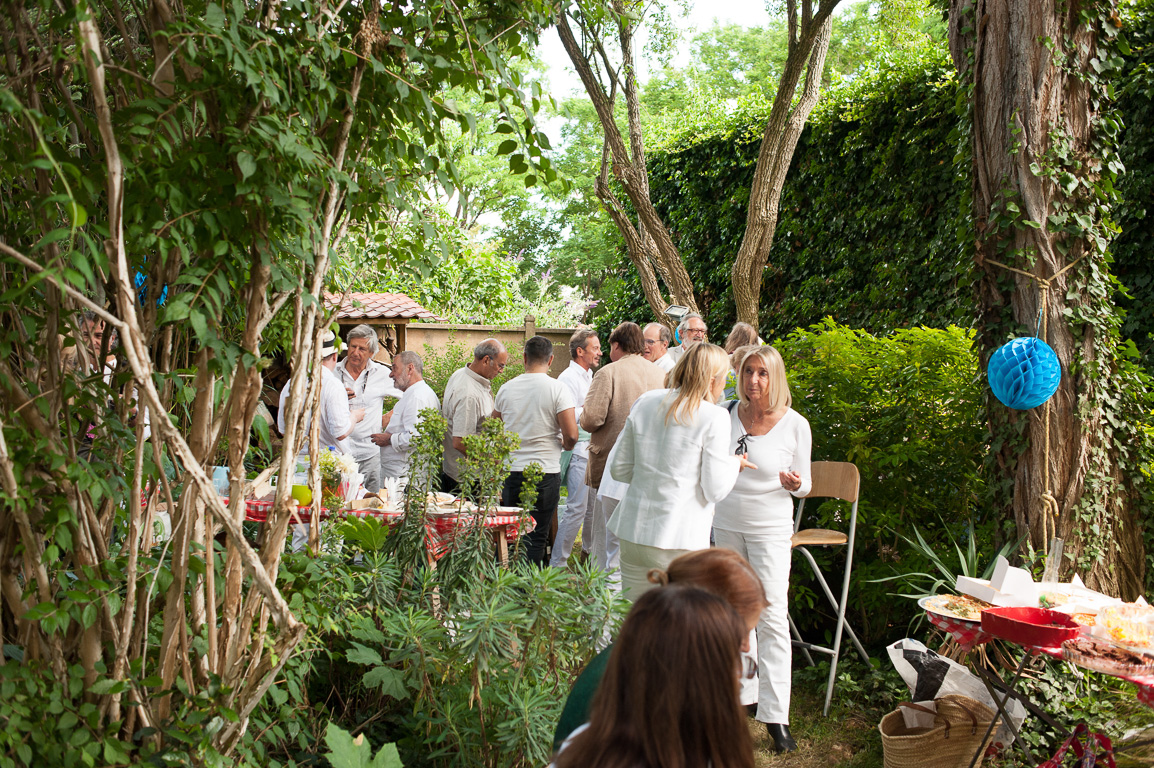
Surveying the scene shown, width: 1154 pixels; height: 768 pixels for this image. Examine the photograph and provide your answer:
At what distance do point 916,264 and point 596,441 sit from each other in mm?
4141

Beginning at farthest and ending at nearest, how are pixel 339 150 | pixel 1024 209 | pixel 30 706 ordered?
pixel 1024 209 → pixel 339 150 → pixel 30 706

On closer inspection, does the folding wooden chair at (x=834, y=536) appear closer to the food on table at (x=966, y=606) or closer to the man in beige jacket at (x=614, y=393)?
the food on table at (x=966, y=606)

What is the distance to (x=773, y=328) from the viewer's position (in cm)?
999

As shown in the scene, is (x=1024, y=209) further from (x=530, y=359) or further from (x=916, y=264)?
(x=916, y=264)

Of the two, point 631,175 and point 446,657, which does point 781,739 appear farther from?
point 631,175

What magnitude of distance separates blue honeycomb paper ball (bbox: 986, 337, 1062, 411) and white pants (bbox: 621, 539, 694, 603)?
1621 mm

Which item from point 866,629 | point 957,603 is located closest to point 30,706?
point 957,603

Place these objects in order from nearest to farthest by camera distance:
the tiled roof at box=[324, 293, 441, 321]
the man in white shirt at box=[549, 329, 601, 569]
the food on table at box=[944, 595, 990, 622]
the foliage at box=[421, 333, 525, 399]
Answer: the food on table at box=[944, 595, 990, 622] < the man in white shirt at box=[549, 329, 601, 569] < the tiled roof at box=[324, 293, 441, 321] < the foliage at box=[421, 333, 525, 399]

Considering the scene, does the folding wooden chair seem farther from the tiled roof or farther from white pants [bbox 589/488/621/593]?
the tiled roof

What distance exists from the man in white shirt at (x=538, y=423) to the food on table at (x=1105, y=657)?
11.0ft

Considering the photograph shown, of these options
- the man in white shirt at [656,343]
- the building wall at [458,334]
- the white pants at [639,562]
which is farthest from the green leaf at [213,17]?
the building wall at [458,334]

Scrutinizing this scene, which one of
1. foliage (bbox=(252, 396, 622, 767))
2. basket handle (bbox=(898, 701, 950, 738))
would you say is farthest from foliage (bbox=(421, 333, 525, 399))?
basket handle (bbox=(898, 701, 950, 738))

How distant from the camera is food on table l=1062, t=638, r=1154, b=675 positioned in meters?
2.42

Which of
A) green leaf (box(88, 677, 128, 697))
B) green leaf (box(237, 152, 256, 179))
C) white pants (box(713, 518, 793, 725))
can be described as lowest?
white pants (box(713, 518, 793, 725))
